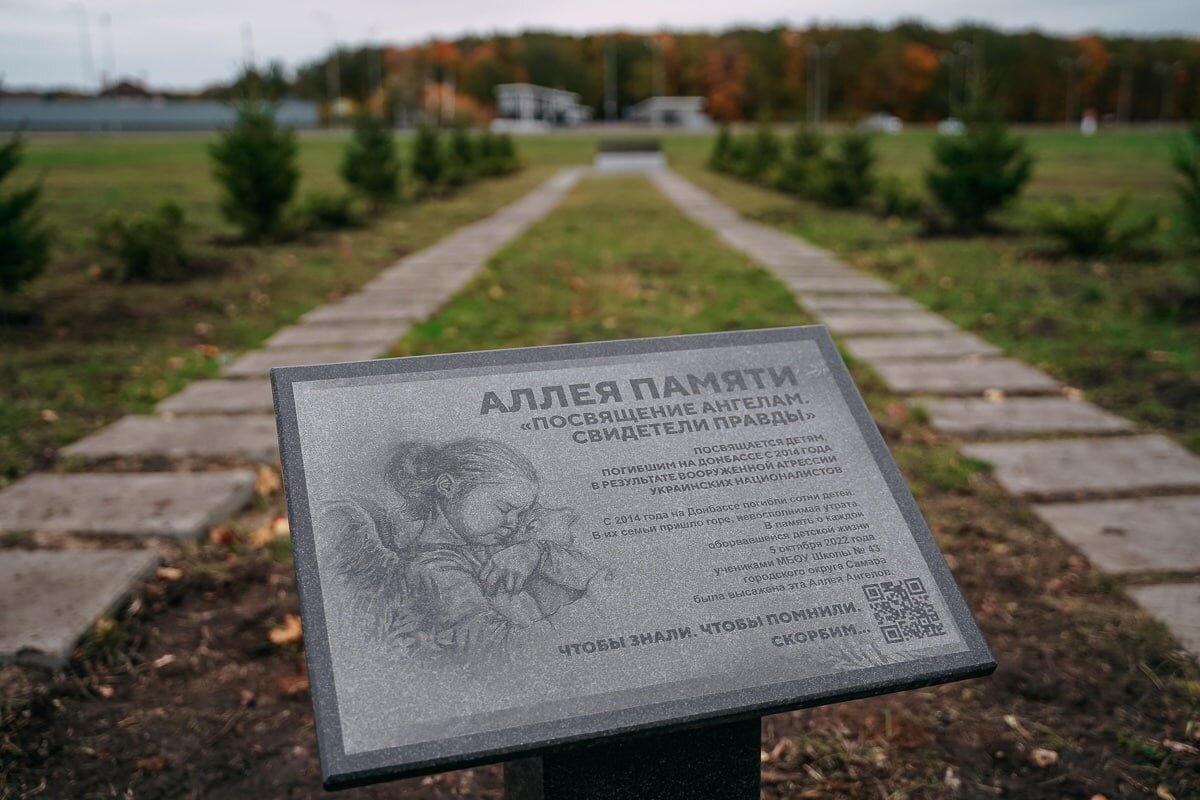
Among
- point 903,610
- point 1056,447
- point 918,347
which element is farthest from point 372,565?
point 918,347

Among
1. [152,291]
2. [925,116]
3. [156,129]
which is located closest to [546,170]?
[152,291]

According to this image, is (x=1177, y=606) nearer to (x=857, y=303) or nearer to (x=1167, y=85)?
(x=857, y=303)

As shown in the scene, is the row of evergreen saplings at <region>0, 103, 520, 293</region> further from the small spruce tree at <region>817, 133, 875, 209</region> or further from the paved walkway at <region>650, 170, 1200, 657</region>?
the small spruce tree at <region>817, 133, 875, 209</region>

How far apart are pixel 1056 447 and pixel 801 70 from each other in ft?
228

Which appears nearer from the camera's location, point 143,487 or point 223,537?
point 223,537

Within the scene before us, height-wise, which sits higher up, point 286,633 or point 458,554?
point 458,554

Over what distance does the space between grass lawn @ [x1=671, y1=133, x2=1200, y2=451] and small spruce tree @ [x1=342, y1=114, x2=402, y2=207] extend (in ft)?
18.3

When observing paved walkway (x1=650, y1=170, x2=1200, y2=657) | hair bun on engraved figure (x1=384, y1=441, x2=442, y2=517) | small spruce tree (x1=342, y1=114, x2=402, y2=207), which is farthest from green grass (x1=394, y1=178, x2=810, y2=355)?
hair bun on engraved figure (x1=384, y1=441, x2=442, y2=517)

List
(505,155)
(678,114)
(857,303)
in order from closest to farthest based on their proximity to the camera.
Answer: (857,303), (505,155), (678,114)

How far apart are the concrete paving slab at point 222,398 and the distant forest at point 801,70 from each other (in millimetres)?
59727

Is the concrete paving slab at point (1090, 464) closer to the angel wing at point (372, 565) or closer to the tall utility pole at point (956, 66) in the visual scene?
the angel wing at point (372, 565)

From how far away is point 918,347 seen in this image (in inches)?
256

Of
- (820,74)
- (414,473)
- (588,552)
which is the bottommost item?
(588,552)

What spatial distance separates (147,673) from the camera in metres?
3.02
